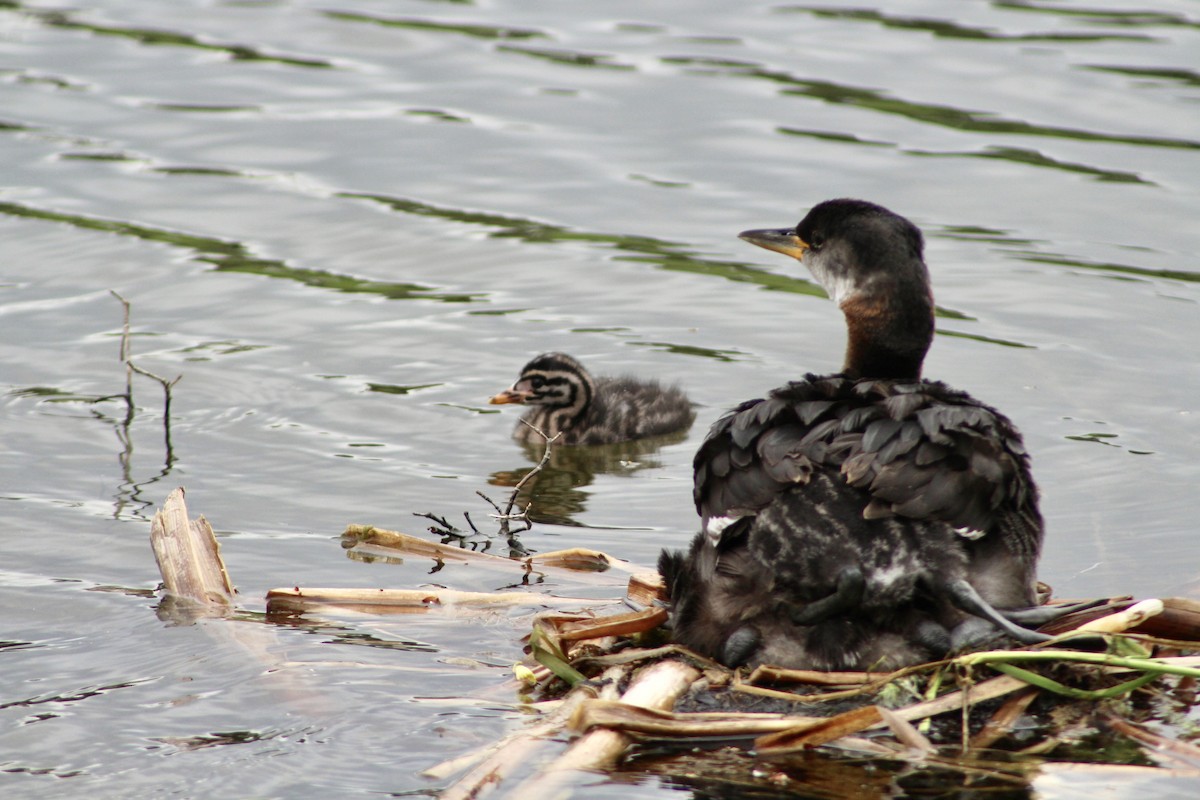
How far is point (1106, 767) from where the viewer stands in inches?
172

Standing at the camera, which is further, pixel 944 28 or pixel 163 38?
pixel 163 38

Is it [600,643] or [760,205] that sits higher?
[760,205]

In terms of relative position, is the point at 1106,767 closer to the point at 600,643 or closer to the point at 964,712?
the point at 964,712

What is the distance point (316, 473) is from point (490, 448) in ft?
3.46

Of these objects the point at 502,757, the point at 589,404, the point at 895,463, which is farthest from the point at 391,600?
the point at 589,404

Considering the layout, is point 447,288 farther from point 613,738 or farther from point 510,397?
point 613,738

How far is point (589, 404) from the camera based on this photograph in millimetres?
8953

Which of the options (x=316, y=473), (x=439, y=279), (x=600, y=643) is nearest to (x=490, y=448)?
(x=316, y=473)

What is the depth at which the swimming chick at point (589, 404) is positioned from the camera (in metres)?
8.75

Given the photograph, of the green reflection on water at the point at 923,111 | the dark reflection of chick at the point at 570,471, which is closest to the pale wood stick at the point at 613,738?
the dark reflection of chick at the point at 570,471

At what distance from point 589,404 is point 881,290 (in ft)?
10.9

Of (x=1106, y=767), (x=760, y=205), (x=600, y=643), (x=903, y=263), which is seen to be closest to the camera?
(x=1106, y=767)

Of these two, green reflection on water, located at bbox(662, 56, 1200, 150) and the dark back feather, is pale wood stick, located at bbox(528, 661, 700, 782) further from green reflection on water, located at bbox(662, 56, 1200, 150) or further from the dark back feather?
green reflection on water, located at bbox(662, 56, 1200, 150)

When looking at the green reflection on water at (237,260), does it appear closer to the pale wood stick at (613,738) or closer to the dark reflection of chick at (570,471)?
the dark reflection of chick at (570,471)
